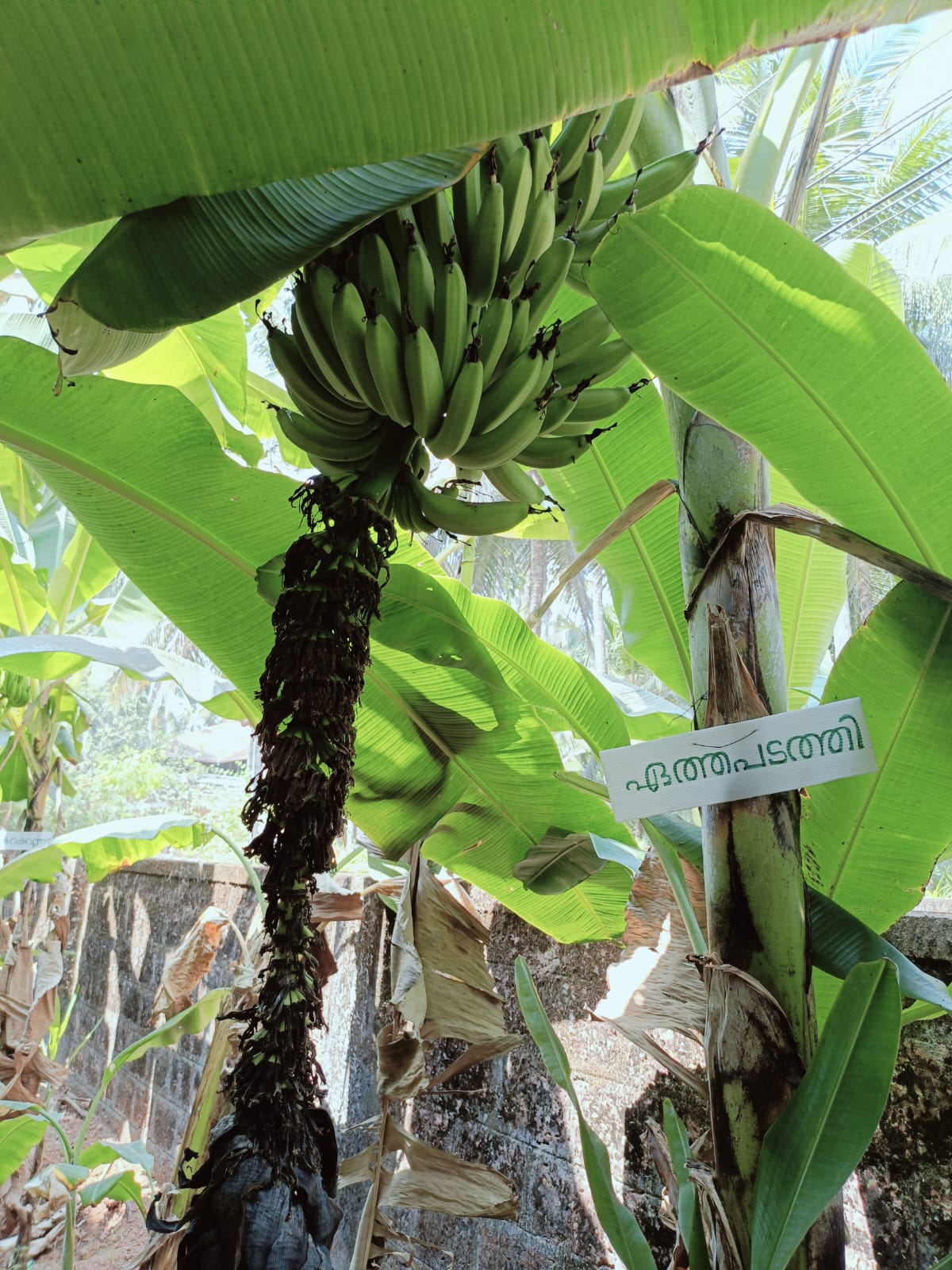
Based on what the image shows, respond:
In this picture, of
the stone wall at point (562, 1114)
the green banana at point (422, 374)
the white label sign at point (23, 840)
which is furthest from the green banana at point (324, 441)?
the white label sign at point (23, 840)

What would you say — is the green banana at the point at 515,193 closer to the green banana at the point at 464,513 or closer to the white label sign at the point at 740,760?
the green banana at the point at 464,513

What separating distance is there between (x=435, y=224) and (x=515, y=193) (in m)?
0.08

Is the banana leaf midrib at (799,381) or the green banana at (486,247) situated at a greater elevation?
the green banana at (486,247)

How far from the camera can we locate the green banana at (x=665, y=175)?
799 mm

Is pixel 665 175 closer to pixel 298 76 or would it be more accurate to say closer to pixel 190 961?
pixel 298 76

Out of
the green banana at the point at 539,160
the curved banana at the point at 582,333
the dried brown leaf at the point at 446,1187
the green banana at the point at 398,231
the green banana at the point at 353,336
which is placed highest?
the green banana at the point at 539,160

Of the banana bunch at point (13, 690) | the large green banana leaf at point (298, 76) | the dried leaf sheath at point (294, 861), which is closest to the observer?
the large green banana leaf at point (298, 76)

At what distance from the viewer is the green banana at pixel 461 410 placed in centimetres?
69

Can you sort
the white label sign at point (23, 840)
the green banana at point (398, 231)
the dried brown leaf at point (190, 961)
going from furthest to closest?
the dried brown leaf at point (190, 961), the white label sign at point (23, 840), the green banana at point (398, 231)

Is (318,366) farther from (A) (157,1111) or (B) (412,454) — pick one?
(A) (157,1111)

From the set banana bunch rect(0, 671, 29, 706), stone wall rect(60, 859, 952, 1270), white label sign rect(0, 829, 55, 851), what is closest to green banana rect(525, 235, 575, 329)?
stone wall rect(60, 859, 952, 1270)

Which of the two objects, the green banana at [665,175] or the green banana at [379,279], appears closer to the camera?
the green banana at [379,279]

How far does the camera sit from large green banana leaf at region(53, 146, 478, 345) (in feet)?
1.64

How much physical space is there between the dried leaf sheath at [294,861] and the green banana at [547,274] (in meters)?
0.29
